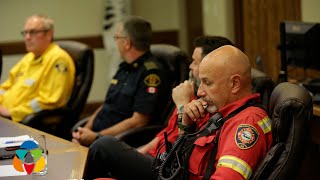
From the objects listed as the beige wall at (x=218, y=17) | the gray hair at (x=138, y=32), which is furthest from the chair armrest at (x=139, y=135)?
the beige wall at (x=218, y=17)

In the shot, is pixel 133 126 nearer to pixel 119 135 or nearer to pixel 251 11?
pixel 119 135

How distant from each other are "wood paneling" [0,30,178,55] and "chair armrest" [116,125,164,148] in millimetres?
3097

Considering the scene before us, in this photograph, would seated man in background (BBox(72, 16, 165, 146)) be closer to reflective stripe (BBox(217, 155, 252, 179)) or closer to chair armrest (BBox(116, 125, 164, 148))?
chair armrest (BBox(116, 125, 164, 148))

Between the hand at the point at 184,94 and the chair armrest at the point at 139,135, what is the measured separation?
62cm

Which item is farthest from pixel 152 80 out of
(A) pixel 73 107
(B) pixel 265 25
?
(B) pixel 265 25

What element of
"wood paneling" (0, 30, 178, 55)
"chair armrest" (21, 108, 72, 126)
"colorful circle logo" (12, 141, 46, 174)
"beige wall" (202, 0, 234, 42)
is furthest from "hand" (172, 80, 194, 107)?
"wood paneling" (0, 30, 178, 55)

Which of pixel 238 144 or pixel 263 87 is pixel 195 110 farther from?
pixel 238 144

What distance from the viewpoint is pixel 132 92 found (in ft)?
12.0

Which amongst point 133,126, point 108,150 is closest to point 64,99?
point 133,126

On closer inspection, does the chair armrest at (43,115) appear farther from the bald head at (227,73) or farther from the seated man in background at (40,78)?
the bald head at (227,73)

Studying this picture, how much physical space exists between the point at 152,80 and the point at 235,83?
1.32 meters

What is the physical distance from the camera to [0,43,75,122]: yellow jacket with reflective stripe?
418 centimetres

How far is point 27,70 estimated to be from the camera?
4.44 m

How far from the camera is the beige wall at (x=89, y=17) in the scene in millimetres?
6270
